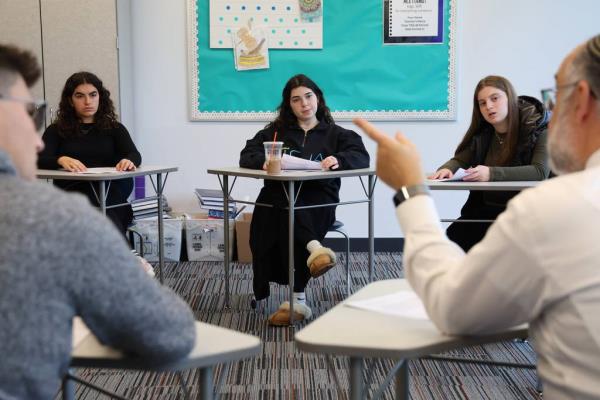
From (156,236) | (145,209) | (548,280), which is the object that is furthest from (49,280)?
(156,236)

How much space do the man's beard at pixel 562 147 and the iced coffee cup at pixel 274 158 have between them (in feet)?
7.73

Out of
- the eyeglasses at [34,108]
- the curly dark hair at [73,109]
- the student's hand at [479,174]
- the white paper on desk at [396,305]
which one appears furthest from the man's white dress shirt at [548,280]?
the curly dark hair at [73,109]

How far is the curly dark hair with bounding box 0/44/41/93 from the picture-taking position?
110 cm

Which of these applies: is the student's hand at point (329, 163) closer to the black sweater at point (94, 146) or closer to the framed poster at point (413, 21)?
the black sweater at point (94, 146)

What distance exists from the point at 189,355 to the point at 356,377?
0.92ft

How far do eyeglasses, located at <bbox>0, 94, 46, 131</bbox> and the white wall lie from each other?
13.1 feet

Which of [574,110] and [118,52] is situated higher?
[118,52]

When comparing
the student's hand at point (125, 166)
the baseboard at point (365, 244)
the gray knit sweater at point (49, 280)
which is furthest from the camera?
the baseboard at point (365, 244)

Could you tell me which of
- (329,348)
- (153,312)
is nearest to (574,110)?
(329,348)

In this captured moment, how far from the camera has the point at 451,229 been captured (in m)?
3.76

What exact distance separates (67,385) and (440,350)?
858 millimetres

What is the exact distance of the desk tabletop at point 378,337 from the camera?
3.77 ft

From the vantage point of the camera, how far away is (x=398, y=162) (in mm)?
1261

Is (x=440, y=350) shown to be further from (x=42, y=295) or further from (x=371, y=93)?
(x=371, y=93)
